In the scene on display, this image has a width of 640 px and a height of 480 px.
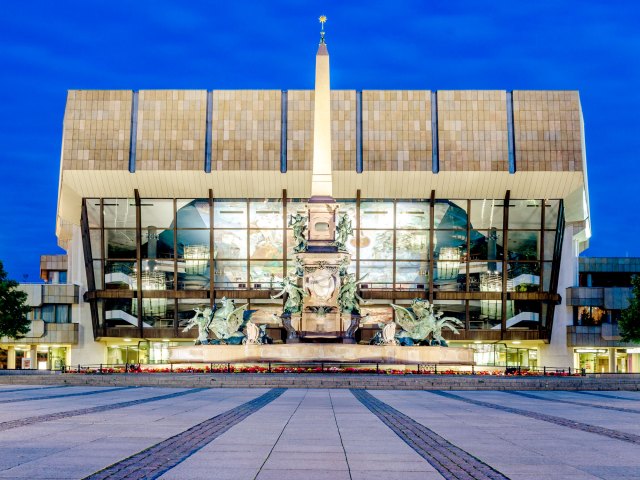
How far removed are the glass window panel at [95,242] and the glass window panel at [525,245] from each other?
32.7 meters

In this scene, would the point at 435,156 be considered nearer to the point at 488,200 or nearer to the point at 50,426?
the point at 488,200

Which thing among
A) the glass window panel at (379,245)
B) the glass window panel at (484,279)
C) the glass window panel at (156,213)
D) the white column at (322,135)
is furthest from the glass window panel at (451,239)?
the glass window panel at (156,213)

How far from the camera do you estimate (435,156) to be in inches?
2731

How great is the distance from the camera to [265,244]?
239 feet

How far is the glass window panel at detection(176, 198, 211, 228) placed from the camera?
2854 inches

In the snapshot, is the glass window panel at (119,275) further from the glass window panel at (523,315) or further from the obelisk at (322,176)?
the glass window panel at (523,315)

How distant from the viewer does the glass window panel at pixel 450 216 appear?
7244cm

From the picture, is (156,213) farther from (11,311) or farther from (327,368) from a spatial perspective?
(327,368)

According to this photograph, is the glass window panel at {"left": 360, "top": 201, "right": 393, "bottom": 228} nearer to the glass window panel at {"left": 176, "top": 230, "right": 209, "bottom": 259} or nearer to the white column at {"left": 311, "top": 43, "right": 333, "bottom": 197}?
the glass window panel at {"left": 176, "top": 230, "right": 209, "bottom": 259}

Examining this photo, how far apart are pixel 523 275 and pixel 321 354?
1291 inches

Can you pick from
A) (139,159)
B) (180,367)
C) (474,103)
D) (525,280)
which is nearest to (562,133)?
(474,103)

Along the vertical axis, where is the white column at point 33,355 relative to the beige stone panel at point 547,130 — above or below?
below

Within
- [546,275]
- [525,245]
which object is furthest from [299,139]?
[546,275]

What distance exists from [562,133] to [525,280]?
39.2 ft
